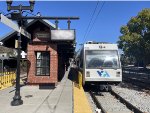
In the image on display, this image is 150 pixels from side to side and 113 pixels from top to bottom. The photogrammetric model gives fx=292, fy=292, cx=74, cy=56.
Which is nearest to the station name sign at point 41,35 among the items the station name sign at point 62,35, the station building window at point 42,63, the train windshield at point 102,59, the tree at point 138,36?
the station name sign at point 62,35

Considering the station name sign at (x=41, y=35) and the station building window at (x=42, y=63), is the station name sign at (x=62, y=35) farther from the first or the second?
the station building window at (x=42, y=63)

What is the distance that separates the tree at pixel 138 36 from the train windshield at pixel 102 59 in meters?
38.4

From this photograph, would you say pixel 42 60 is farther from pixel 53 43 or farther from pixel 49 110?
pixel 49 110

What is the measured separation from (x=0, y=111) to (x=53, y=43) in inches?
402

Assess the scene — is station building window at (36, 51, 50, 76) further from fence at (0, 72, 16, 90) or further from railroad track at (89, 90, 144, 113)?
railroad track at (89, 90, 144, 113)

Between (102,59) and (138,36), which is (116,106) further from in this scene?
(138,36)

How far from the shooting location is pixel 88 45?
62.6 ft

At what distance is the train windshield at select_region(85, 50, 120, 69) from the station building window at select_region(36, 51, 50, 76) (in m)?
3.13

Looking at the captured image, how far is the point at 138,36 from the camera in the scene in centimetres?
6097

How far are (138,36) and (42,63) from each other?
43.7 m

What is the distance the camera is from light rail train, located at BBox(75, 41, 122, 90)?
60.3 ft

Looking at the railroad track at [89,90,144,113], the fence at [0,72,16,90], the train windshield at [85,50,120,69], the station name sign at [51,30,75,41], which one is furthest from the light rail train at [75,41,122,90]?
the fence at [0,72,16,90]

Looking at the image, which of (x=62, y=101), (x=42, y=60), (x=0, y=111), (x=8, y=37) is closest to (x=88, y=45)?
(x=42, y=60)

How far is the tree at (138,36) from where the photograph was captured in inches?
2287
